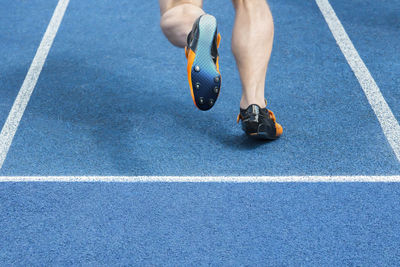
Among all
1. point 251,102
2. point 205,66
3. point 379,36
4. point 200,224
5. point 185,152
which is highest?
point 205,66

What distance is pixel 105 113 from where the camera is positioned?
3.10 m

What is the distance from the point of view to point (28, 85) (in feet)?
11.2

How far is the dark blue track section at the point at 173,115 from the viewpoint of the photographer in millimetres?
2611

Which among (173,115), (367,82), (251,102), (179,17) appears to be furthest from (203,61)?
(367,82)

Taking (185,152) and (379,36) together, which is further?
(379,36)

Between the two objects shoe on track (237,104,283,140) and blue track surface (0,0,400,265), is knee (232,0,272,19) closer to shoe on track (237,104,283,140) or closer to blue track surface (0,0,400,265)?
shoe on track (237,104,283,140)

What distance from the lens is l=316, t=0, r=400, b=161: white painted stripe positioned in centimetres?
283

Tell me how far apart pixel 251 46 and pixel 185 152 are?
0.61m

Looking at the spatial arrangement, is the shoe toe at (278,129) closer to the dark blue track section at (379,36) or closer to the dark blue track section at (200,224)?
the dark blue track section at (200,224)

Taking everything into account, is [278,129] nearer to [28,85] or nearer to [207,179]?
[207,179]

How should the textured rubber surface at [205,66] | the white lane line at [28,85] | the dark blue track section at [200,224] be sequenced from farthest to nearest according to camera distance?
the white lane line at [28,85], the textured rubber surface at [205,66], the dark blue track section at [200,224]

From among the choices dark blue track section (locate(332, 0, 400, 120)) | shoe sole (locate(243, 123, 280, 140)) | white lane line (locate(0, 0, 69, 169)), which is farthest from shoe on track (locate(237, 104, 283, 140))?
white lane line (locate(0, 0, 69, 169))

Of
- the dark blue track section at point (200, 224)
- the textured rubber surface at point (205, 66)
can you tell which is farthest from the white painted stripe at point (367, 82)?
the textured rubber surface at point (205, 66)

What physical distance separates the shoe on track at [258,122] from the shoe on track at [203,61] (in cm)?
43
